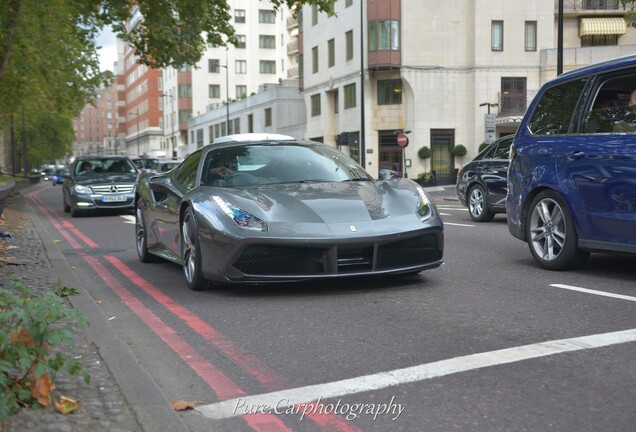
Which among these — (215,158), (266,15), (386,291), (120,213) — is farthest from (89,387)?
(266,15)

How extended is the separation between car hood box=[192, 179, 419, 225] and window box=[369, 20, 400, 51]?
131 feet

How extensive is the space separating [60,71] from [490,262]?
26.7 meters

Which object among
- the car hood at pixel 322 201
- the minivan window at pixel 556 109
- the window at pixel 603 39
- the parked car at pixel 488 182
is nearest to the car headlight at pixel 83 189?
the parked car at pixel 488 182

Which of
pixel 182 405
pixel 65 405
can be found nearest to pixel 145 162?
pixel 182 405

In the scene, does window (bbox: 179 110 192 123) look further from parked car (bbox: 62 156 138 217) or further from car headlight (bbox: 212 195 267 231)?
car headlight (bbox: 212 195 267 231)

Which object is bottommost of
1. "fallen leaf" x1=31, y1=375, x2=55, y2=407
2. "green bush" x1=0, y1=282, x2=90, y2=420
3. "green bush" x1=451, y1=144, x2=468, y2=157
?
"fallen leaf" x1=31, y1=375, x2=55, y2=407

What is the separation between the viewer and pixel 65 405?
3377mm

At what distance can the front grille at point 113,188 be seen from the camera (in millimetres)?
18969

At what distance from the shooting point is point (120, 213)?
20.2m

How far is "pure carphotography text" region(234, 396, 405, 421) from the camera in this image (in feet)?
11.3

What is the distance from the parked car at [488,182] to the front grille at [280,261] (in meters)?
8.53

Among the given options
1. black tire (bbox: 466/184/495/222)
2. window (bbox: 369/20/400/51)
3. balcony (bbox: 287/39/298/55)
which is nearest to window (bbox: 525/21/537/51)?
window (bbox: 369/20/400/51)

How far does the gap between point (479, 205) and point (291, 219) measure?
9.27 m

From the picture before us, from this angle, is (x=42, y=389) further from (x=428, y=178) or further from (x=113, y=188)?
(x=428, y=178)
